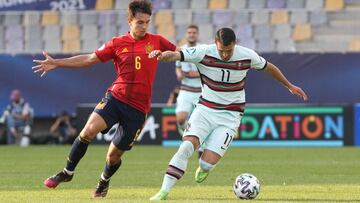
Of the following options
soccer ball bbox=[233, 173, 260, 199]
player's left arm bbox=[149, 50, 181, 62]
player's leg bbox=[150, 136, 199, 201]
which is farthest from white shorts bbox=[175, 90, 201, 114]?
player's leg bbox=[150, 136, 199, 201]

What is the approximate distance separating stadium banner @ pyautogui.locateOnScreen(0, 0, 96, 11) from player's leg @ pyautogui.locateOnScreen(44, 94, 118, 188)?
49.4ft

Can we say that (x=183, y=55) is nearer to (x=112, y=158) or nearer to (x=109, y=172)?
(x=112, y=158)

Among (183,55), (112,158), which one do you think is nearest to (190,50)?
(183,55)

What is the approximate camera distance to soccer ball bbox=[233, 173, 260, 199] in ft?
36.7

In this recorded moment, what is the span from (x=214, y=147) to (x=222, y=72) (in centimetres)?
91

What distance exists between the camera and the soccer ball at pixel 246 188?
11180 mm

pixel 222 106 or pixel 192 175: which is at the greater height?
pixel 222 106

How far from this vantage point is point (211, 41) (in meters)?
27.3

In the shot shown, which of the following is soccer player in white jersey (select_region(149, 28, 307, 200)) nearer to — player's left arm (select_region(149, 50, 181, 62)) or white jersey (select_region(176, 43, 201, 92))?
player's left arm (select_region(149, 50, 181, 62))

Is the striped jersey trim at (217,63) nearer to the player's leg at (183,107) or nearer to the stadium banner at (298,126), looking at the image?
the player's leg at (183,107)

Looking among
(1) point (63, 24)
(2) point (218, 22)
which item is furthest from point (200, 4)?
(1) point (63, 24)

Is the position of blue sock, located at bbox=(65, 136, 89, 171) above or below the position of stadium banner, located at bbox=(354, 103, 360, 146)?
above

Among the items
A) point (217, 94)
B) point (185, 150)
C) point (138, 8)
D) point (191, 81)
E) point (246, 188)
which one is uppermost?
point (138, 8)

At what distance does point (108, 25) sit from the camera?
27.9 metres
